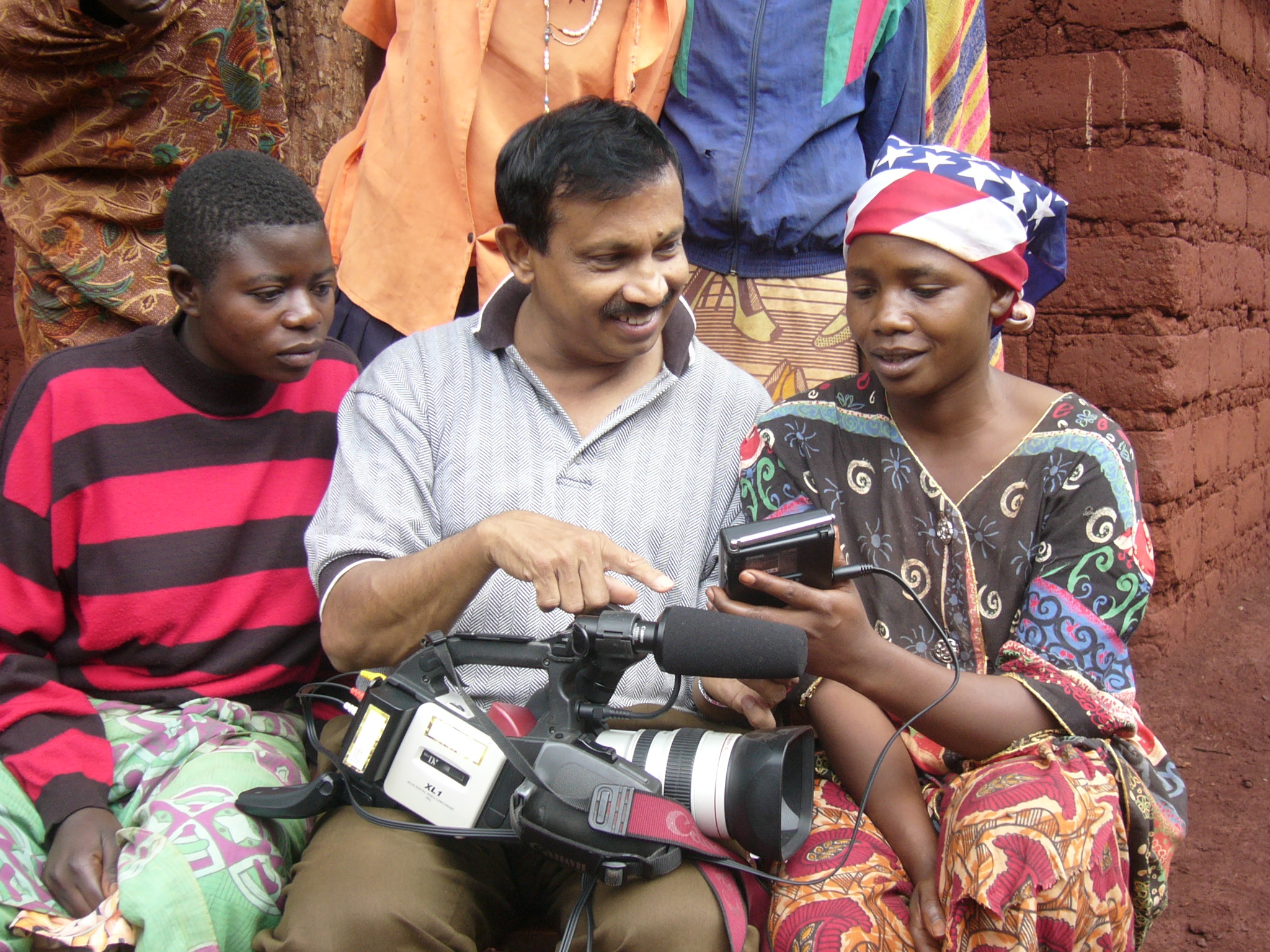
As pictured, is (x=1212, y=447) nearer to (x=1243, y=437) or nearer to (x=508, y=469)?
(x=1243, y=437)

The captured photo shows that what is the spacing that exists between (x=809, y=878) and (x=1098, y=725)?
549 mm

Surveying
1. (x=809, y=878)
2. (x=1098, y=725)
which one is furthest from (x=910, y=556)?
(x=809, y=878)

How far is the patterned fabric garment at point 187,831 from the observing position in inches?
63.0

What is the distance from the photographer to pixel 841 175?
2639mm

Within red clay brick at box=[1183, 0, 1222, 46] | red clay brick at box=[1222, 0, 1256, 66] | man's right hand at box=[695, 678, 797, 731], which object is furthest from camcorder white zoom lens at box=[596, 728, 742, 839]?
red clay brick at box=[1222, 0, 1256, 66]

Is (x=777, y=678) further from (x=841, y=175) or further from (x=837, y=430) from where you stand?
(x=841, y=175)

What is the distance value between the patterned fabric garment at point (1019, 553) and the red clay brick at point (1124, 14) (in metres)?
2.68

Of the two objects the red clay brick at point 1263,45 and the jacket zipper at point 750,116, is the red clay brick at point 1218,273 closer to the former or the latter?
the red clay brick at point 1263,45

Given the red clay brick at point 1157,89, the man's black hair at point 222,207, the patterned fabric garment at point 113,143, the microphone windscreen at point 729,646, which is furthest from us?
the red clay brick at point 1157,89

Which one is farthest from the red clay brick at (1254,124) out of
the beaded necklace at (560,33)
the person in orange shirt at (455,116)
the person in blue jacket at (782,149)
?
the beaded necklace at (560,33)

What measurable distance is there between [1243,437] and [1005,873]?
4.31 m

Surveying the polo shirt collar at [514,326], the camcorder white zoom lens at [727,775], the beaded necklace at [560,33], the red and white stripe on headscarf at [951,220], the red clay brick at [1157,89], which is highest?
the red clay brick at [1157,89]

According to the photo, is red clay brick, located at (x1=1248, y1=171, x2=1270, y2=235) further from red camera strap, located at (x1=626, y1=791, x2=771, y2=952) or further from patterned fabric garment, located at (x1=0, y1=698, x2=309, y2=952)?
patterned fabric garment, located at (x1=0, y1=698, x2=309, y2=952)

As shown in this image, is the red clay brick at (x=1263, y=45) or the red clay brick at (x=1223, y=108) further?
the red clay brick at (x=1263, y=45)
